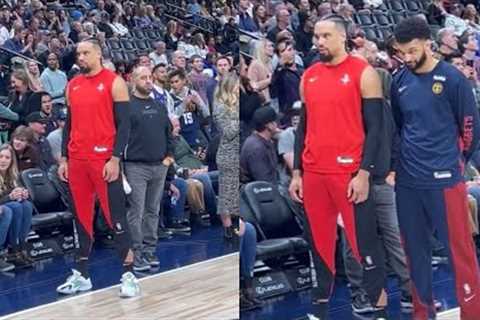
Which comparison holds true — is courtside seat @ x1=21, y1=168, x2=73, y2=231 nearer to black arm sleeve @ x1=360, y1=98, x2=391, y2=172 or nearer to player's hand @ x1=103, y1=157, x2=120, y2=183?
player's hand @ x1=103, y1=157, x2=120, y2=183

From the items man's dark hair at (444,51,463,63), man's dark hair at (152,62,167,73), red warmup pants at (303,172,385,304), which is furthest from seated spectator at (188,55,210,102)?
man's dark hair at (444,51,463,63)

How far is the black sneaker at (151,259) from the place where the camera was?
254 inches

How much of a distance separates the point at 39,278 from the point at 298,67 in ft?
8.85

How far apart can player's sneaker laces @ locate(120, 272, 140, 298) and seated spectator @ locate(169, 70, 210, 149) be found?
34.8 inches

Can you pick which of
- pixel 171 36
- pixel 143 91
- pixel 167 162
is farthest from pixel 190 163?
pixel 171 36

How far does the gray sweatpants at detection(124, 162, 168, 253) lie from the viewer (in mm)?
6516

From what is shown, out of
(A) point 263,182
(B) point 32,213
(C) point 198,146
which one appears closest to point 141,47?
(C) point 198,146

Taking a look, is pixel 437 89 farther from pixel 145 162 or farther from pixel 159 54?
pixel 145 162

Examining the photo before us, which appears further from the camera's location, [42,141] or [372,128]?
[42,141]

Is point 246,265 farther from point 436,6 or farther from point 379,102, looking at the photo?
point 436,6

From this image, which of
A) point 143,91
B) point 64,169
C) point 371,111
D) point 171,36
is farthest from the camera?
point 143,91

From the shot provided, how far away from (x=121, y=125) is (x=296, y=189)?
1.76 meters

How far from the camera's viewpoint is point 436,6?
458 centimetres

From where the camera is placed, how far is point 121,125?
594cm
